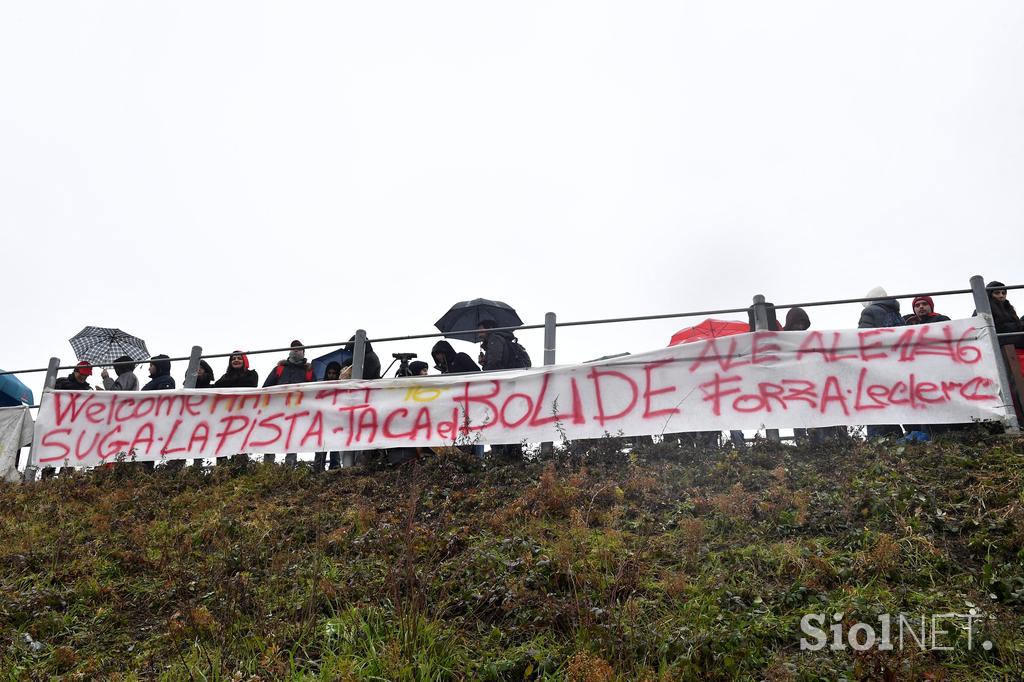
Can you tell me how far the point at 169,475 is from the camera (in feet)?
30.9

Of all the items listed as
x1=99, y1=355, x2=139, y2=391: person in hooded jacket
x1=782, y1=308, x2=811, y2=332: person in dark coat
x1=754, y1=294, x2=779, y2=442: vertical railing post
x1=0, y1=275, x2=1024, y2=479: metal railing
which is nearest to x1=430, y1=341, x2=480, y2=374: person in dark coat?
x1=0, y1=275, x2=1024, y2=479: metal railing

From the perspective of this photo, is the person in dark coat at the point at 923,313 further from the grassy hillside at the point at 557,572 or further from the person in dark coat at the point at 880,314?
the grassy hillside at the point at 557,572

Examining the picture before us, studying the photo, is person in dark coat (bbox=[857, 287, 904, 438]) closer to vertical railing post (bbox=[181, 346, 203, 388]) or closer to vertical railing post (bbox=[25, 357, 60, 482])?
vertical railing post (bbox=[181, 346, 203, 388])

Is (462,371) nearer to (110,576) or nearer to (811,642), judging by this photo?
(110,576)

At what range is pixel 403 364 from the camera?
989 centimetres

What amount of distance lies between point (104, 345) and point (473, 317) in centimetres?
616

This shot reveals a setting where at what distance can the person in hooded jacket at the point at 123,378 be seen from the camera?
37.0 feet

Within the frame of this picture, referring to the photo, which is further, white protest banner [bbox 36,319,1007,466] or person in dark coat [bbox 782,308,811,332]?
person in dark coat [bbox 782,308,811,332]

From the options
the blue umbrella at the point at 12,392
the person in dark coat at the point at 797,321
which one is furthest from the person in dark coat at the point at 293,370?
the person in dark coat at the point at 797,321

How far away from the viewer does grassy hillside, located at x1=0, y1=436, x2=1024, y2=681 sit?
4.48m

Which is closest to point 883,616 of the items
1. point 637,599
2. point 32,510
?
point 637,599

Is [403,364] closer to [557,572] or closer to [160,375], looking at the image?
[160,375]

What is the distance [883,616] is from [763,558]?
1051 millimetres

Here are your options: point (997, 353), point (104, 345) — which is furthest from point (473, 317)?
point (104, 345)
